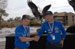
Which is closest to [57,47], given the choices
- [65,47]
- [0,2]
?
[65,47]

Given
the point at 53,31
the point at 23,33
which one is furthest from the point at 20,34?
the point at 53,31

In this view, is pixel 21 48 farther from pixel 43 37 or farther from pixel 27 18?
pixel 43 37

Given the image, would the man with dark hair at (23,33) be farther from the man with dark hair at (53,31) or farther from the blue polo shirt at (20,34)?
the man with dark hair at (53,31)

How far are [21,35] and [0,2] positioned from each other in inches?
1126

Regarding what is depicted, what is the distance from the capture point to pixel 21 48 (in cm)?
302

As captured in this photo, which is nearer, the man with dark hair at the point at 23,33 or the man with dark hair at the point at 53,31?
the man with dark hair at the point at 23,33

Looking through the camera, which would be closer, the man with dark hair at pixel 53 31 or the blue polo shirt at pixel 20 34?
the blue polo shirt at pixel 20 34

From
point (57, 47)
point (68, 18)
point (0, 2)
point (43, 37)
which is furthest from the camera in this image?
point (68, 18)

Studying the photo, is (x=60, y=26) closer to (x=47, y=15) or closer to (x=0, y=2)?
(x=47, y=15)

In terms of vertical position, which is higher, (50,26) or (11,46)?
(50,26)

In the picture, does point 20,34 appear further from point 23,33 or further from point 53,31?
point 53,31

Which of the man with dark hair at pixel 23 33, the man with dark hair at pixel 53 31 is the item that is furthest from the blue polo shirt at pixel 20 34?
the man with dark hair at pixel 53 31

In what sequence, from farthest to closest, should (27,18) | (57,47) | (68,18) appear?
(68,18) < (57,47) < (27,18)

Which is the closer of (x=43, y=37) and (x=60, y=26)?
(x=60, y=26)
